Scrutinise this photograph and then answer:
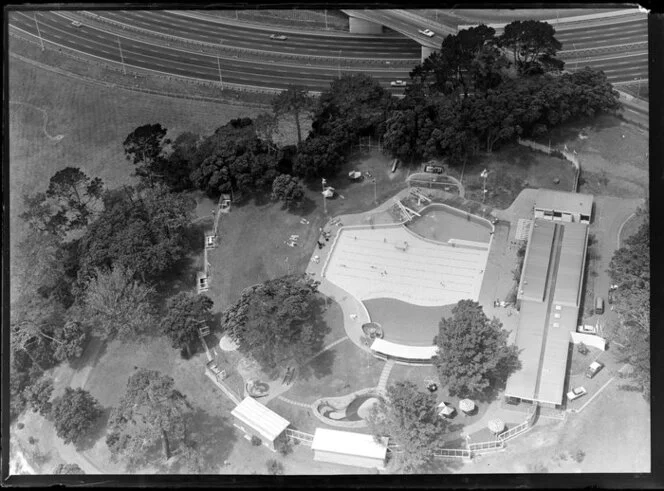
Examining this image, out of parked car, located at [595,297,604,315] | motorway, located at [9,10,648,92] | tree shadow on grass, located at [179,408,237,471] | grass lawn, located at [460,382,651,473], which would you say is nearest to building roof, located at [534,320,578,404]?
grass lawn, located at [460,382,651,473]

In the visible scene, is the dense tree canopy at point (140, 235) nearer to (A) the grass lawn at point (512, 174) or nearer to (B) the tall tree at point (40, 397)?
(B) the tall tree at point (40, 397)

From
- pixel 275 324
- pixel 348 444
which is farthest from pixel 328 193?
pixel 348 444

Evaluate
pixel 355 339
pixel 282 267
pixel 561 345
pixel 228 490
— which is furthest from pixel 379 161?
pixel 228 490

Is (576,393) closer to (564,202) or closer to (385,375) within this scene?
(385,375)

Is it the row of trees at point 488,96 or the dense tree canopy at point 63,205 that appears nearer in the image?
the dense tree canopy at point 63,205

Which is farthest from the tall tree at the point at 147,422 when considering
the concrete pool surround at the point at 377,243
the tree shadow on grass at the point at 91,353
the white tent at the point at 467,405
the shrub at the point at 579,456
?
the shrub at the point at 579,456

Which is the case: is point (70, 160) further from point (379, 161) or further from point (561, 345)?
point (561, 345)
